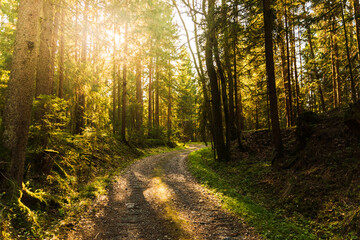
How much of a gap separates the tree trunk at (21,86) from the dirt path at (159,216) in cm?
245

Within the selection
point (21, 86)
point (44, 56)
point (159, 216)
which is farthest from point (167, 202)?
point (44, 56)

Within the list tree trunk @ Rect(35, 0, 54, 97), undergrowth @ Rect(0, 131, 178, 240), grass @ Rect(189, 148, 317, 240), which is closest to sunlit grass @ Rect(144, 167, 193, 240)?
grass @ Rect(189, 148, 317, 240)

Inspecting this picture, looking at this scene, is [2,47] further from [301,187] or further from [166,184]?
[301,187]

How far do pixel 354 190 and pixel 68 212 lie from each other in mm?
8067

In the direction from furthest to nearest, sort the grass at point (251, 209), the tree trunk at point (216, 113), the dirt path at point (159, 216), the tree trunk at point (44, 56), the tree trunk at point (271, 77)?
the tree trunk at point (216, 113) < the tree trunk at point (271, 77) < the tree trunk at point (44, 56) < the dirt path at point (159, 216) < the grass at point (251, 209)

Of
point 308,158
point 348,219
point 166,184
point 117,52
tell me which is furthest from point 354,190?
point 117,52

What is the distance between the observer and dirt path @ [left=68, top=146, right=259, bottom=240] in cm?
504

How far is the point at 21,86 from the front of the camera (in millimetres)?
4926

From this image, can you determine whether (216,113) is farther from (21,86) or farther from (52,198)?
(21,86)

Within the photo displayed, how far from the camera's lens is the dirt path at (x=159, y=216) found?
504cm

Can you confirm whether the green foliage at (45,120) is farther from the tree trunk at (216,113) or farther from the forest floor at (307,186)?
the tree trunk at (216,113)

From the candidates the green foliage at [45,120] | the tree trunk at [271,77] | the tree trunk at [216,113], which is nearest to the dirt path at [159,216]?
the green foliage at [45,120]

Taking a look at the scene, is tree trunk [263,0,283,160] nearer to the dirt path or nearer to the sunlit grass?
the dirt path

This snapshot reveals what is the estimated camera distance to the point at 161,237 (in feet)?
16.1
